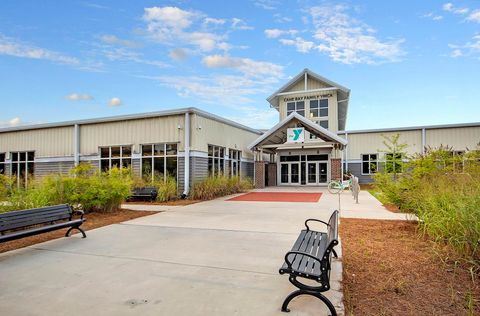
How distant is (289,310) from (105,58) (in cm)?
1698

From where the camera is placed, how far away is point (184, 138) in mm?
16078

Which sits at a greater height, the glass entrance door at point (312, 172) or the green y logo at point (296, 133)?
the green y logo at point (296, 133)

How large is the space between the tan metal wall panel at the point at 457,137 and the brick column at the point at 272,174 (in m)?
13.2

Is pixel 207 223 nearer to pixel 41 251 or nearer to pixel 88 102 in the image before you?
pixel 41 251

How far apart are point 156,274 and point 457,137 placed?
1095 inches

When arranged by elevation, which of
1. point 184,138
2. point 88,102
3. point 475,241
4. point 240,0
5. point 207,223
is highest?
point 240,0

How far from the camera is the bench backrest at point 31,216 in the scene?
569cm

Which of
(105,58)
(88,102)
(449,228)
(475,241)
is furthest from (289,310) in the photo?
(88,102)

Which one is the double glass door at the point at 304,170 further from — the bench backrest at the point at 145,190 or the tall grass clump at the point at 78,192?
the tall grass clump at the point at 78,192

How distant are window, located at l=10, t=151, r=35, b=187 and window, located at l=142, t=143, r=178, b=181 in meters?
10.0

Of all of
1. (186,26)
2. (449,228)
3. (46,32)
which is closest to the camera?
(449,228)

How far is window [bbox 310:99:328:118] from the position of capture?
94.0 ft

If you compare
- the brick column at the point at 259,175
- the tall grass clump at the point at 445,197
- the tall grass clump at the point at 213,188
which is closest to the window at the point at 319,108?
the brick column at the point at 259,175

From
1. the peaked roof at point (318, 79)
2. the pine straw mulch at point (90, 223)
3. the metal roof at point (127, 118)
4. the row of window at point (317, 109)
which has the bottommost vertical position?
the pine straw mulch at point (90, 223)
